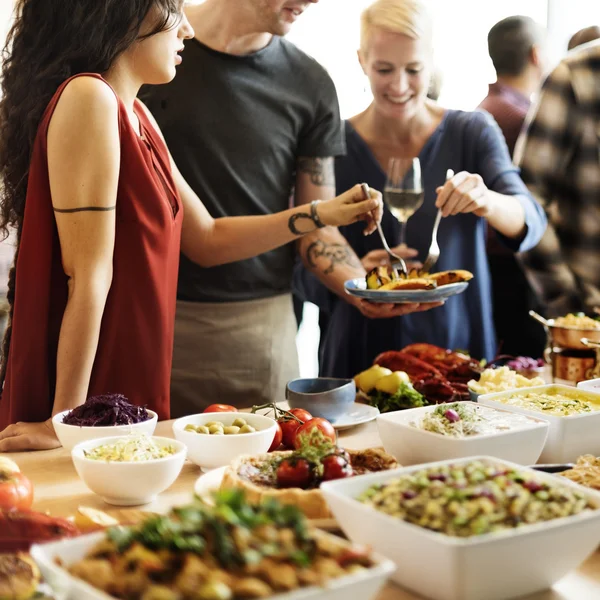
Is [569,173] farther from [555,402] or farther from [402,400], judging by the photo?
[555,402]

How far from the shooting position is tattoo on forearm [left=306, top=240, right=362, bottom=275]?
127 inches

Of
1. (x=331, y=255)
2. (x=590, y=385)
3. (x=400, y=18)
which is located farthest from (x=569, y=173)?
(x=590, y=385)

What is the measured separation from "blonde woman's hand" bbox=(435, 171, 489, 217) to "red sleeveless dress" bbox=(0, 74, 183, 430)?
0.87 meters

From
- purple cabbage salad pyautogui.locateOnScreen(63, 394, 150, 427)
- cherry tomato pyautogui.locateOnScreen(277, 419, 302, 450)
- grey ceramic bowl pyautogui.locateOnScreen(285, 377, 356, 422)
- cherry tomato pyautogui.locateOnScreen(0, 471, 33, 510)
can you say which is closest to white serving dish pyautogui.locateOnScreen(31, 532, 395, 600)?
cherry tomato pyautogui.locateOnScreen(0, 471, 33, 510)

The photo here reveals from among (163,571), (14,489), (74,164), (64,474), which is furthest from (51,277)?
(163,571)

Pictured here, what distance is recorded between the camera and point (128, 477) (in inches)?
60.1

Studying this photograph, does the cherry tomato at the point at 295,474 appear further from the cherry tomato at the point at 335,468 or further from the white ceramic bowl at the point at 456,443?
the white ceramic bowl at the point at 456,443

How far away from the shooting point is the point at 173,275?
249 centimetres

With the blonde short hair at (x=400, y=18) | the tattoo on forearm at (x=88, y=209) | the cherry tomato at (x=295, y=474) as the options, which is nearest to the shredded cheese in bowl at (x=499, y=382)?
the cherry tomato at (x=295, y=474)

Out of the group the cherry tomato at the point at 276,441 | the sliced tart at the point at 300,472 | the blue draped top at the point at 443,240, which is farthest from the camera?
the blue draped top at the point at 443,240

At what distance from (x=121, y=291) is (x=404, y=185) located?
107 centimetres

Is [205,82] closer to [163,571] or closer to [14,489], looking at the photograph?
[14,489]

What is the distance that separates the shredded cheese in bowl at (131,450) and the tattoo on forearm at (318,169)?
5.80ft

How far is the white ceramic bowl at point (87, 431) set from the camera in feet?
5.78
